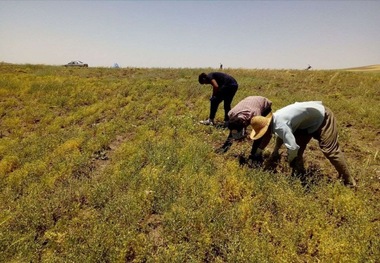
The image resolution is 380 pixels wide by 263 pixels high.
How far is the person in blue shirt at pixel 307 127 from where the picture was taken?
14.6ft

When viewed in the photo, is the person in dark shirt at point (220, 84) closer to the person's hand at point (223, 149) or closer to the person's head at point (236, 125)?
the person's hand at point (223, 149)

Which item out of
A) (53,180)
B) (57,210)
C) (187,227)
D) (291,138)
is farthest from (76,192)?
(291,138)

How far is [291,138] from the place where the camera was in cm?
434

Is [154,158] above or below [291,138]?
below

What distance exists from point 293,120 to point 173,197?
230cm

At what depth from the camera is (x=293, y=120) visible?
4484 millimetres

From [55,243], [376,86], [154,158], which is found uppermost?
[376,86]

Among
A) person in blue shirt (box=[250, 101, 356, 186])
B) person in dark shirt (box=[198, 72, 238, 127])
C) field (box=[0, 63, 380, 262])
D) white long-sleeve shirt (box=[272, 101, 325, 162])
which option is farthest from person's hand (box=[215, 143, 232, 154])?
white long-sleeve shirt (box=[272, 101, 325, 162])

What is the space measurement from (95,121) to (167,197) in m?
6.05

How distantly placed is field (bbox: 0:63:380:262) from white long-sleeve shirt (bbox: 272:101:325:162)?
2.49 feet

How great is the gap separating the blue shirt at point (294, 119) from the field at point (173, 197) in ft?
2.68

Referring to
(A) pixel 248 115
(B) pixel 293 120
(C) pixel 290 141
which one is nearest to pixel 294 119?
(B) pixel 293 120

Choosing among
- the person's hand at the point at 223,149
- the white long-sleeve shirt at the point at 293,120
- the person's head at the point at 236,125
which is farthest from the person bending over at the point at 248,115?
the person's hand at the point at 223,149

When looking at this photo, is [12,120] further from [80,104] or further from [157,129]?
[157,129]
